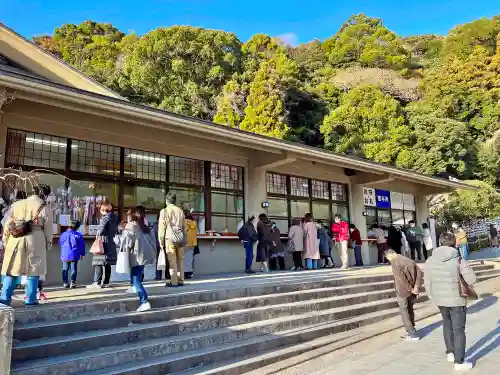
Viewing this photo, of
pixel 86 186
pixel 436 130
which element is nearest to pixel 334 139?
pixel 436 130

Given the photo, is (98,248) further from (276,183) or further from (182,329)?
(276,183)

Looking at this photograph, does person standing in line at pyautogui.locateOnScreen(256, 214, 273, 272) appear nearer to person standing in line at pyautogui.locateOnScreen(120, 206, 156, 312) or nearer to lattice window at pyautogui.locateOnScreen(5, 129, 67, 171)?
lattice window at pyautogui.locateOnScreen(5, 129, 67, 171)

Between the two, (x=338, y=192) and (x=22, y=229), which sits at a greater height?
(x=338, y=192)

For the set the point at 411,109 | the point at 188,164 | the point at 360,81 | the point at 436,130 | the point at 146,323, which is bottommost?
the point at 146,323

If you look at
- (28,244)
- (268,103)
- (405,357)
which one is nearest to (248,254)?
(405,357)

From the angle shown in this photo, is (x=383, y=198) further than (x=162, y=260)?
Yes

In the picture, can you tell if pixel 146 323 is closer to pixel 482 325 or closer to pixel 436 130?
pixel 482 325

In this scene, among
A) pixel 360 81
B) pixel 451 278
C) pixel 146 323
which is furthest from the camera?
pixel 360 81

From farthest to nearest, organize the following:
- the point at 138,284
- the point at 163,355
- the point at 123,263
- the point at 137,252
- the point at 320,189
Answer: the point at 320,189, the point at 137,252, the point at 123,263, the point at 138,284, the point at 163,355

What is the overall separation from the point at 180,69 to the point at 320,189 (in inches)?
777

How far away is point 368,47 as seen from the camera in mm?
39938

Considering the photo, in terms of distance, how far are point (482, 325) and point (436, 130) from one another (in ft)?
72.8

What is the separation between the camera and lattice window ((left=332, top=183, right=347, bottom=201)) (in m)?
14.4

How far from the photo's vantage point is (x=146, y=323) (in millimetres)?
5152
